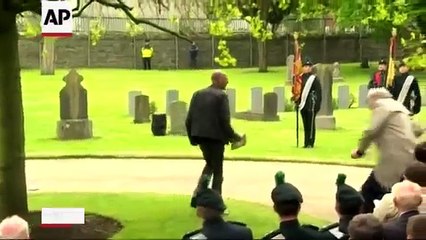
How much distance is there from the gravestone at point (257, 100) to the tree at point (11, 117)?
41.9 ft

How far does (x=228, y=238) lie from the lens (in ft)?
19.0

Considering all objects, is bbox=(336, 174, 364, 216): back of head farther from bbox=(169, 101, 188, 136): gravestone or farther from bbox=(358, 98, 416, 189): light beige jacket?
bbox=(169, 101, 188, 136): gravestone

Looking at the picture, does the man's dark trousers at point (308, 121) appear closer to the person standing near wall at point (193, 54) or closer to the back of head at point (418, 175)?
the back of head at point (418, 175)

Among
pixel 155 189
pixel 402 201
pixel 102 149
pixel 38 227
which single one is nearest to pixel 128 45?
pixel 102 149

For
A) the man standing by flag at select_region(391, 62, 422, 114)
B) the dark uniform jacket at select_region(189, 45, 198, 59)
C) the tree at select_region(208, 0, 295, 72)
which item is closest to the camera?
the tree at select_region(208, 0, 295, 72)

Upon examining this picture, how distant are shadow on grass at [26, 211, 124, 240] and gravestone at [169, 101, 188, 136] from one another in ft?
27.6

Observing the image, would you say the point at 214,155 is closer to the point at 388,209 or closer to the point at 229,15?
the point at 229,15

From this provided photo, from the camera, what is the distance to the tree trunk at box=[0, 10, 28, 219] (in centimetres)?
1027

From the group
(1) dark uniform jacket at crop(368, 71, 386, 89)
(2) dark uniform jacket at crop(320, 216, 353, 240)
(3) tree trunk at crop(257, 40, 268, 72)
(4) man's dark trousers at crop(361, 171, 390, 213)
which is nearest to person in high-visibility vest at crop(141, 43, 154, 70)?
(3) tree trunk at crop(257, 40, 268, 72)

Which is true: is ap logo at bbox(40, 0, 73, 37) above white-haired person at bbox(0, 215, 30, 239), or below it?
above

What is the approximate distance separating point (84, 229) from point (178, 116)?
958cm

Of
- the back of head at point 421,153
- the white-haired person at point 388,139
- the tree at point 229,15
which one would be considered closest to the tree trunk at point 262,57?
the tree at point 229,15

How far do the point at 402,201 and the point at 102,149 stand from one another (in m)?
12.1

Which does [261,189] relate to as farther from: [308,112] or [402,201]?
[402,201]
